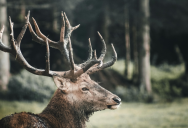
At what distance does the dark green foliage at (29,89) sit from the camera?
37.6 ft

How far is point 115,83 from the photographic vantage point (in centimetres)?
1591

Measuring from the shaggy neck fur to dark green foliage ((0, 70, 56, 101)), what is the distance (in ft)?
23.6

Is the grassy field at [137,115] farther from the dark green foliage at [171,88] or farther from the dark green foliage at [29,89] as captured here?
the dark green foliage at [171,88]

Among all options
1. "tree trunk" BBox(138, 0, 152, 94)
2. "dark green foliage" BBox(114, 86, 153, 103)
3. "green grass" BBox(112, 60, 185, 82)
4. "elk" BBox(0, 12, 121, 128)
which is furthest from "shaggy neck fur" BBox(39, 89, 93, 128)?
"green grass" BBox(112, 60, 185, 82)

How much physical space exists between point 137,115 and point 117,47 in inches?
402

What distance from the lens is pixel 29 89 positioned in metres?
11.6

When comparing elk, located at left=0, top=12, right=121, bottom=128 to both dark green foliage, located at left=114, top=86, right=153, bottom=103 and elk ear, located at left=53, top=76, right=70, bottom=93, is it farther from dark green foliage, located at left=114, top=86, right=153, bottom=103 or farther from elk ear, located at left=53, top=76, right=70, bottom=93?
dark green foliage, located at left=114, top=86, right=153, bottom=103

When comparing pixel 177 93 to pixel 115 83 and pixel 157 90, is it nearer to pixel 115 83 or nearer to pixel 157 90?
pixel 157 90

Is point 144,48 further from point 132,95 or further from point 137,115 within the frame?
point 137,115

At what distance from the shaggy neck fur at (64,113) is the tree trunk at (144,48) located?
10.1m

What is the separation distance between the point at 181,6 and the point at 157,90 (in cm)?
492

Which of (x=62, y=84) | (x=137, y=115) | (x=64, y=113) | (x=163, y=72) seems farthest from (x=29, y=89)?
(x=163, y=72)

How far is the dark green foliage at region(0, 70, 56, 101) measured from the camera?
37.6 feet

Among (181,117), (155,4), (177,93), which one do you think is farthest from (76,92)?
(155,4)
